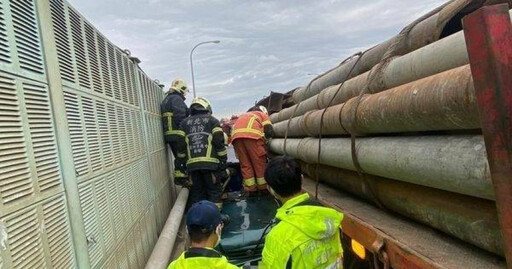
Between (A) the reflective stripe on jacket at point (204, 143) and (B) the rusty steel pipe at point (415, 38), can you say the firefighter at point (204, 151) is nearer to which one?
(A) the reflective stripe on jacket at point (204, 143)

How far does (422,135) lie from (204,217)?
51.9 inches

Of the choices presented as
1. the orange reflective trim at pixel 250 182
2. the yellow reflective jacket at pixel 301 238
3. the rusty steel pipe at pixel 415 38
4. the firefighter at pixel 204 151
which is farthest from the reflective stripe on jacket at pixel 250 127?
the yellow reflective jacket at pixel 301 238

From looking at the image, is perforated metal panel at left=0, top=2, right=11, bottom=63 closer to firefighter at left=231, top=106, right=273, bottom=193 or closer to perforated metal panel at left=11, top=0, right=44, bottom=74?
perforated metal panel at left=11, top=0, right=44, bottom=74

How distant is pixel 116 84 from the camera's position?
4.11 m

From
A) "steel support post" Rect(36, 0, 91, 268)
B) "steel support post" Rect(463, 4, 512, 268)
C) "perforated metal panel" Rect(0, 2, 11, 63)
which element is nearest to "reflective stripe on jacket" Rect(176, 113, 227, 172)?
"steel support post" Rect(36, 0, 91, 268)

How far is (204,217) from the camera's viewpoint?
2143 mm

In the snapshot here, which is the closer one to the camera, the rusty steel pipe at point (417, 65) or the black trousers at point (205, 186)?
the rusty steel pipe at point (417, 65)

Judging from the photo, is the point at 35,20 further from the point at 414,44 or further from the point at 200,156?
the point at 200,156

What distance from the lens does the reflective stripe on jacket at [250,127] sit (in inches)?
245

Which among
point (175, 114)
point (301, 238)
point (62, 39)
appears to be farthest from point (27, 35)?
point (175, 114)

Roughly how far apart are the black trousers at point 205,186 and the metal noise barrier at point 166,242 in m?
0.30

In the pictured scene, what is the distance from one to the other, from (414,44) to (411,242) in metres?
1.39

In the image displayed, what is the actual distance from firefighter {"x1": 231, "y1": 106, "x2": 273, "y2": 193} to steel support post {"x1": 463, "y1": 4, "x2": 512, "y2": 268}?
4.76 metres

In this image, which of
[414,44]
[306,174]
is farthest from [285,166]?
[306,174]
